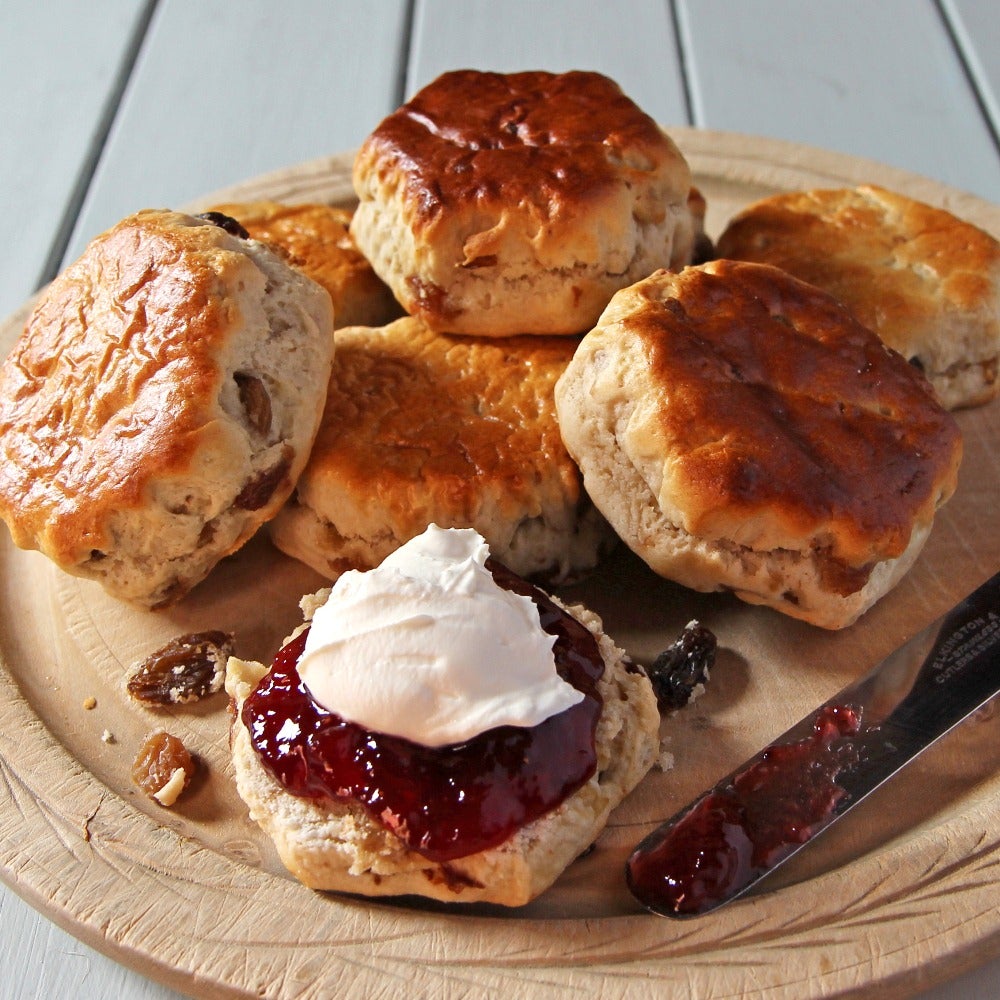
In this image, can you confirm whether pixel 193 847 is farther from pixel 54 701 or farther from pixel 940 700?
pixel 940 700

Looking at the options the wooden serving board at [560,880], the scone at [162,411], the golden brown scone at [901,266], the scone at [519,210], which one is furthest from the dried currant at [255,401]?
the golden brown scone at [901,266]

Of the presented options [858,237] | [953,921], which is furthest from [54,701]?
[858,237]

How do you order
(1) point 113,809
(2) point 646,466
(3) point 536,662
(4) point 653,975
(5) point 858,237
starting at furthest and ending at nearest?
(5) point 858,237 < (2) point 646,466 < (1) point 113,809 < (3) point 536,662 < (4) point 653,975

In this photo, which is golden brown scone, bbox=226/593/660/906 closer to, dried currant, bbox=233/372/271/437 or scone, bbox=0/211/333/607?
scone, bbox=0/211/333/607

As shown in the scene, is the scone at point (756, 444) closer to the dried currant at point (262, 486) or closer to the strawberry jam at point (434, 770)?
the strawberry jam at point (434, 770)

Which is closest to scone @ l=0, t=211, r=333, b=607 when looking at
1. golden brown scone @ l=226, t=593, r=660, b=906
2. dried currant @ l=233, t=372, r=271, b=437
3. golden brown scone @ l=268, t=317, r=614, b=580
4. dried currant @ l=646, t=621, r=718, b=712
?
dried currant @ l=233, t=372, r=271, b=437
